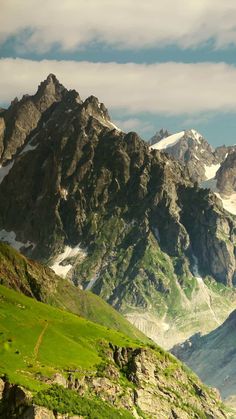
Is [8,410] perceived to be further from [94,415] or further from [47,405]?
[94,415]

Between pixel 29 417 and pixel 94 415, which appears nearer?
pixel 29 417

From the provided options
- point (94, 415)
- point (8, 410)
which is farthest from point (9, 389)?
point (94, 415)

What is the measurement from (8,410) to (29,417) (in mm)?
5207

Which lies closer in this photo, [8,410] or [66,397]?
[8,410]

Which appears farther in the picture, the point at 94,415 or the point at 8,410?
the point at 94,415

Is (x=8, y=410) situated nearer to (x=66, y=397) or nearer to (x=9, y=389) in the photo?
(x=9, y=389)

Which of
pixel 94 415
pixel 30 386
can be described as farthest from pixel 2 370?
pixel 94 415

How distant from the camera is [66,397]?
198 metres

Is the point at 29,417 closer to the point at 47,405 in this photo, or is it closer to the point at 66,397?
the point at 47,405

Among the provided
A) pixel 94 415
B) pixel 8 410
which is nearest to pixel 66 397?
pixel 94 415

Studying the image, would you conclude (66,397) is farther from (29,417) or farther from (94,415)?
(29,417)

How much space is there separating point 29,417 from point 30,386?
58.5ft

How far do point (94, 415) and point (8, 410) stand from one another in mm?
25056

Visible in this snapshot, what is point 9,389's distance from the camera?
186 m
